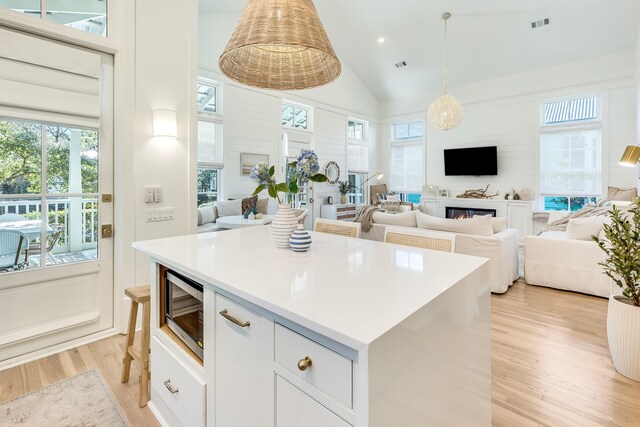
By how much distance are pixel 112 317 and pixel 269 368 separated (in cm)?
242

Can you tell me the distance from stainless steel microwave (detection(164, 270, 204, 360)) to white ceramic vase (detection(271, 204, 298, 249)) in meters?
0.51

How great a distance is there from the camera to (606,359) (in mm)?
2332

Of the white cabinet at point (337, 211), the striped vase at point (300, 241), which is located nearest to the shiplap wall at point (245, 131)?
the white cabinet at point (337, 211)

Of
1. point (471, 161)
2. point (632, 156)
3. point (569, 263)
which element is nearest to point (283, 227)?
point (632, 156)

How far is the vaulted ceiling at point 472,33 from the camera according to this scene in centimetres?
524

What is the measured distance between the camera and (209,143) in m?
5.62

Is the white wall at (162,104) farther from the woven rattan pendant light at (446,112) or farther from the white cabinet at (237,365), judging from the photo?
the woven rattan pendant light at (446,112)

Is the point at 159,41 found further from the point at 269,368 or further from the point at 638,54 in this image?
the point at 638,54

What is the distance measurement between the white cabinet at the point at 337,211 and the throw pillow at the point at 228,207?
2497mm

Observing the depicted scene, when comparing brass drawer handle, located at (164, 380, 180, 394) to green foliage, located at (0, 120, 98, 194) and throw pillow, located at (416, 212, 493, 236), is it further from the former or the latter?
throw pillow, located at (416, 212, 493, 236)

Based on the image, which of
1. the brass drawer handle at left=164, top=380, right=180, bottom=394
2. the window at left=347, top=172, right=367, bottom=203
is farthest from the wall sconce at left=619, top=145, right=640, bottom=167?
the window at left=347, top=172, right=367, bottom=203

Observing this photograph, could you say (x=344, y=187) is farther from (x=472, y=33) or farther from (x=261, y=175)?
(x=261, y=175)

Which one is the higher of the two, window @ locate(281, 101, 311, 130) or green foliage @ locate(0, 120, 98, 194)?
window @ locate(281, 101, 311, 130)

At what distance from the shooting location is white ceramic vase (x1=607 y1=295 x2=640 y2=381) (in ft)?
6.72
